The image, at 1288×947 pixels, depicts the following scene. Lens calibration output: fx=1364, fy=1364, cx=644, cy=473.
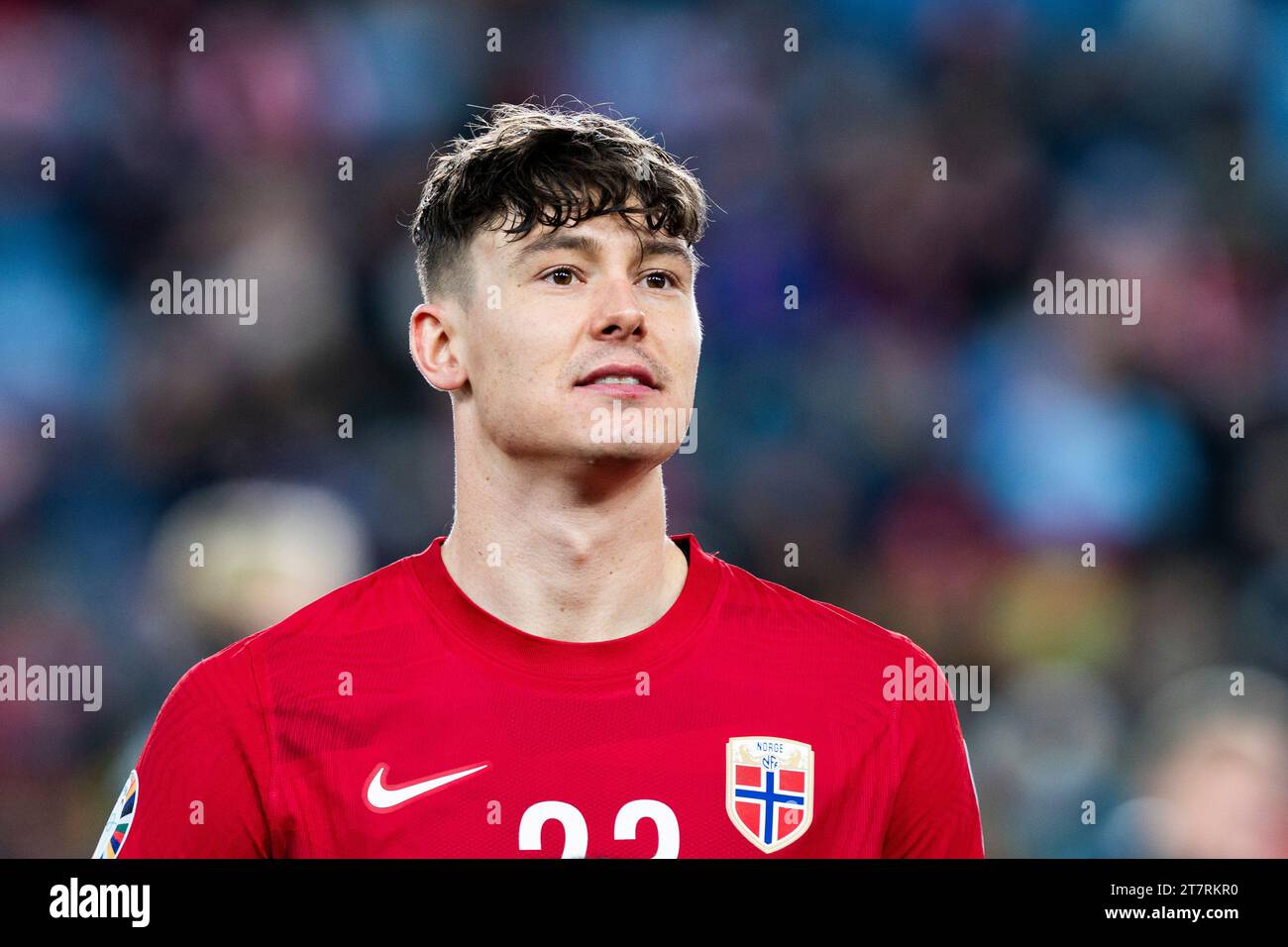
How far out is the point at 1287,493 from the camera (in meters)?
6.78

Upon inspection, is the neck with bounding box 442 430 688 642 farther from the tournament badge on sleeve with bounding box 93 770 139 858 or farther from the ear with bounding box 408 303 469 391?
the tournament badge on sleeve with bounding box 93 770 139 858

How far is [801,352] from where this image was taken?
6.93m

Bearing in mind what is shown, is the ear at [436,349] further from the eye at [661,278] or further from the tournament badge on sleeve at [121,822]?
the tournament badge on sleeve at [121,822]

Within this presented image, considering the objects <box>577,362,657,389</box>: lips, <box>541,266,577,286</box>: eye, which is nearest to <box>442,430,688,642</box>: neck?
<box>577,362,657,389</box>: lips

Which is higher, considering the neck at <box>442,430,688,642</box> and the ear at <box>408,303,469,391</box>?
the ear at <box>408,303,469,391</box>

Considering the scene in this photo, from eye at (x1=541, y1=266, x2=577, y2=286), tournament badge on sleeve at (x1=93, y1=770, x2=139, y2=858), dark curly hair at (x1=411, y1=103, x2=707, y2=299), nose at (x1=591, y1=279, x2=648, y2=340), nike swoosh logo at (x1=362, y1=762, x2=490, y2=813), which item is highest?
dark curly hair at (x1=411, y1=103, x2=707, y2=299)

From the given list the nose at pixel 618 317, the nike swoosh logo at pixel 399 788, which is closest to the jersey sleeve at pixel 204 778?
the nike swoosh logo at pixel 399 788

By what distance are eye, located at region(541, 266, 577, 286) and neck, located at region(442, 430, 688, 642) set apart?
0.43 metres

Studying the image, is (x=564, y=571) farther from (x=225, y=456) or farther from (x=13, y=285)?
(x=13, y=285)

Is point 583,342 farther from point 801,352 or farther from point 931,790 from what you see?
point 801,352

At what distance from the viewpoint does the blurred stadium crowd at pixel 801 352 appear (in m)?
6.18

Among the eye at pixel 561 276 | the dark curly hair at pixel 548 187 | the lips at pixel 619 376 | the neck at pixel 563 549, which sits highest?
the dark curly hair at pixel 548 187

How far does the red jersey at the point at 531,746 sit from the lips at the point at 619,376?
22.9 inches

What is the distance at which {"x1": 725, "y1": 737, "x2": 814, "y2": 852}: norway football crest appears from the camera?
3.11m
